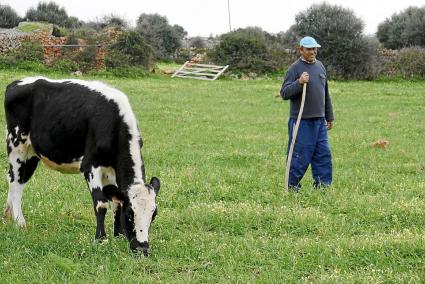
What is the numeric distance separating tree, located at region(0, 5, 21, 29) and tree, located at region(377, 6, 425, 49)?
33.7 m

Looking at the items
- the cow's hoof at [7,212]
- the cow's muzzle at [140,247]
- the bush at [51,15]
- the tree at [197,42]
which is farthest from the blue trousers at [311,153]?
the bush at [51,15]

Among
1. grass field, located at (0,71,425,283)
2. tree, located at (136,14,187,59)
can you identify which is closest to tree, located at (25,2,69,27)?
tree, located at (136,14,187,59)

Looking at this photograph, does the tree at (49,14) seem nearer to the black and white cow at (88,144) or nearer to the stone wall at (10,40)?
the stone wall at (10,40)

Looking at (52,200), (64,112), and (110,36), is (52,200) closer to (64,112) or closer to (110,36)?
(64,112)

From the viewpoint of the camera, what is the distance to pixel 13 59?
3572cm

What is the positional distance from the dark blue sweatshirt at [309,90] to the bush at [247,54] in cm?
3089

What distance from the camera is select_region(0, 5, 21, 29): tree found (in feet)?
194

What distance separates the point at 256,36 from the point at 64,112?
3691cm

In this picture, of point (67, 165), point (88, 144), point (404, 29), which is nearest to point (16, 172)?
point (67, 165)

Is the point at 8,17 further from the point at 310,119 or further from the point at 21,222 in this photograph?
the point at 21,222

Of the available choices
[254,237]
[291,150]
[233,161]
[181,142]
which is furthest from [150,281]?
[181,142]

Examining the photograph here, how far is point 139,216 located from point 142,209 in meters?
0.08

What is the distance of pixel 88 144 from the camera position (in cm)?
808

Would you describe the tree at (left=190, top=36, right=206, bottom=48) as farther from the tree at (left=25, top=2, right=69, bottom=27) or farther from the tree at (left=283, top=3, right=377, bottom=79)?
the tree at (left=283, top=3, right=377, bottom=79)
